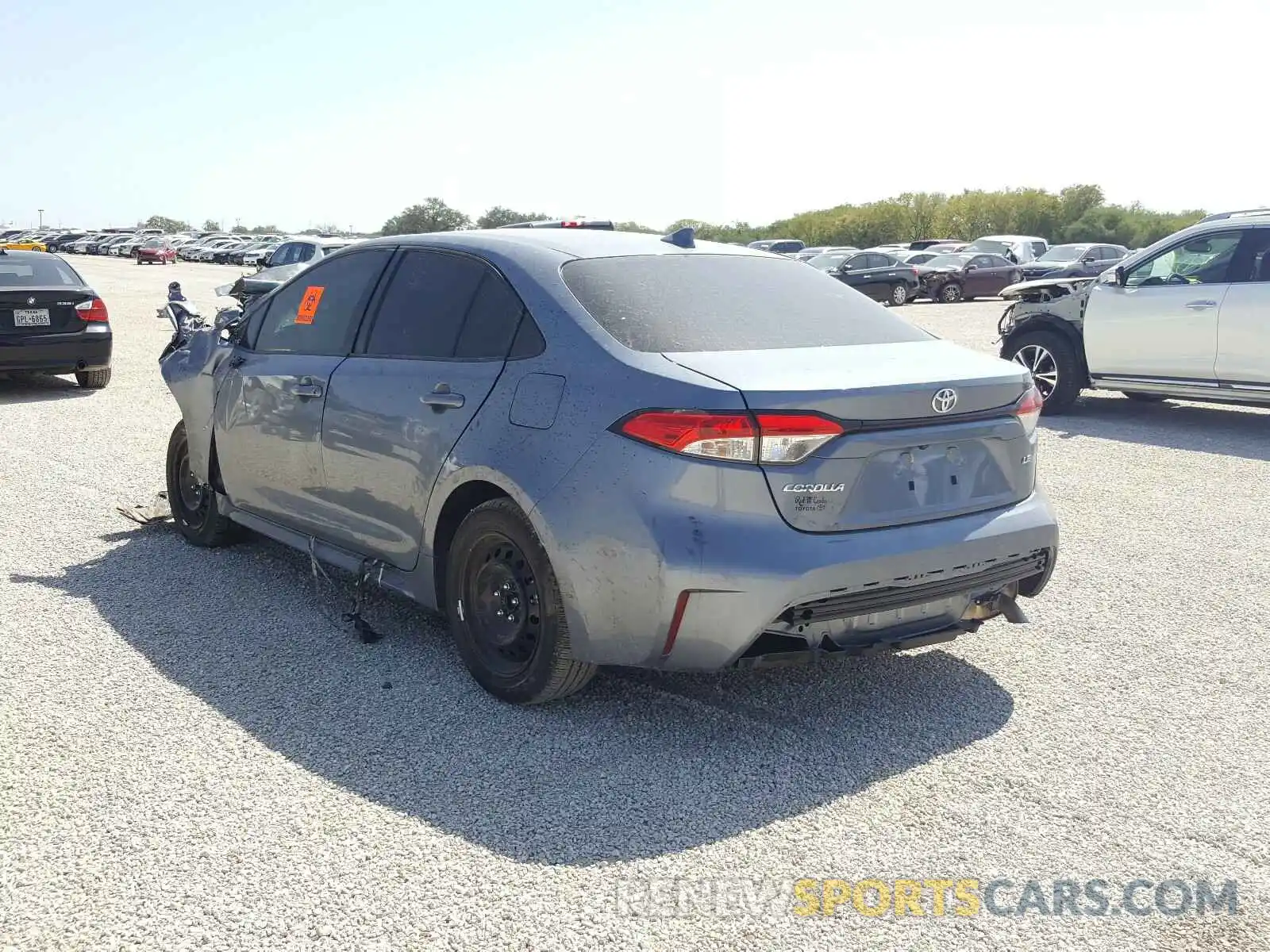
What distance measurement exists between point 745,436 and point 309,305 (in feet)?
8.85

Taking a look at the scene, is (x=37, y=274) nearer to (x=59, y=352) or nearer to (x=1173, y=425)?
(x=59, y=352)

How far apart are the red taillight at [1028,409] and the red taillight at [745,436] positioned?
92 cm

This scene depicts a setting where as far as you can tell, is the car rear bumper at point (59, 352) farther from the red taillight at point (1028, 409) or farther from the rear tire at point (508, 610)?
the red taillight at point (1028, 409)

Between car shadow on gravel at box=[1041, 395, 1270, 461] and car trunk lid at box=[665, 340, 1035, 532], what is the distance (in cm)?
616

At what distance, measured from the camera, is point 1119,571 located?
236 inches

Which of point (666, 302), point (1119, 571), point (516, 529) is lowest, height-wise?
point (1119, 571)

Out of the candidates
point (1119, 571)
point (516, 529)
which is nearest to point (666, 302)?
point (516, 529)

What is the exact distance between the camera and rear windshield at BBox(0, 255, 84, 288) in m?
12.1

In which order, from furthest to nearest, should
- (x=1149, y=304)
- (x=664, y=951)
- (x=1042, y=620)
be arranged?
(x=1149, y=304) < (x=1042, y=620) < (x=664, y=951)

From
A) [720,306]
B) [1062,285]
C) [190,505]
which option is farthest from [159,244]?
[720,306]

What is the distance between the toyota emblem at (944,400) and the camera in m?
3.81

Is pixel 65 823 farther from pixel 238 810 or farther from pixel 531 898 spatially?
pixel 531 898

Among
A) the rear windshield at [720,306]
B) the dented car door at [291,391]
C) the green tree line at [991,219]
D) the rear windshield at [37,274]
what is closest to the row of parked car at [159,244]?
the green tree line at [991,219]

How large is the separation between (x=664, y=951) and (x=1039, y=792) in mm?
1423
